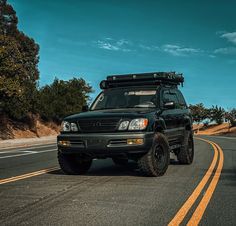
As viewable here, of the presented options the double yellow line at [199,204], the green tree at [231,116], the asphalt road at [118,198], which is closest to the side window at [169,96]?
the asphalt road at [118,198]

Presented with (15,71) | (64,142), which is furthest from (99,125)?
(15,71)

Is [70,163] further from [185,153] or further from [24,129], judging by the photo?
[24,129]

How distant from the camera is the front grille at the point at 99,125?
325 inches

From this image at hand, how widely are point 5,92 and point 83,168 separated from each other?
19.2m

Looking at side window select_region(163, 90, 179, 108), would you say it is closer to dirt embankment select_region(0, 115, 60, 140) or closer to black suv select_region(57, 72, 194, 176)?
black suv select_region(57, 72, 194, 176)

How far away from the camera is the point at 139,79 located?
1038 centimetres

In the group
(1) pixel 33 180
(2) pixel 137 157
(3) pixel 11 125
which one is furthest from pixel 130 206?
(3) pixel 11 125

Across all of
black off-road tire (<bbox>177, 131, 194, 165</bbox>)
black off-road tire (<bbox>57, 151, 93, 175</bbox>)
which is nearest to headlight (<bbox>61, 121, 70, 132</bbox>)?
black off-road tire (<bbox>57, 151, 93, 175</bbox>)

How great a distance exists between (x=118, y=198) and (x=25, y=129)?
3620 centimetres

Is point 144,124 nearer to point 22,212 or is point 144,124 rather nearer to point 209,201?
point 209,201

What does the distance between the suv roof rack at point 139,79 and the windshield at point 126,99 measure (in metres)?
0.41

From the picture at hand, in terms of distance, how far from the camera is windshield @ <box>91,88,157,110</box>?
9.57 metres

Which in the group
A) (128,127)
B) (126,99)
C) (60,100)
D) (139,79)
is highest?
(60,100)

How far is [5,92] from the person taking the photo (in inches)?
1078
